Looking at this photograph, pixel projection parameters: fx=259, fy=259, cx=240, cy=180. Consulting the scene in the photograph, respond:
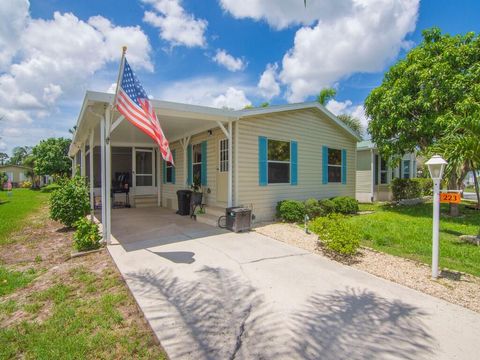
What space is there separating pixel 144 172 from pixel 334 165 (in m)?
8.59

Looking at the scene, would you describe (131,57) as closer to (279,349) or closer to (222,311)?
(222,311)

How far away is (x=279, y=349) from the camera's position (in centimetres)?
229

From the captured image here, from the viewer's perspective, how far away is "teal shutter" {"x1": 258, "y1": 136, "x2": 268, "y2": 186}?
784 cm

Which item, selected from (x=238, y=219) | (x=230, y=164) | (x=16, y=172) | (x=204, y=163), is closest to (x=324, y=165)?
(x=230, y=164)

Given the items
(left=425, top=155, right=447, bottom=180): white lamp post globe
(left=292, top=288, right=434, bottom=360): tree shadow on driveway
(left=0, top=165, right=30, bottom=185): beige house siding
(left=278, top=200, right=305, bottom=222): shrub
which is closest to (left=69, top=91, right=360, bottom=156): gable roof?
(left=278, top=200, right=305, bottom=222): shrub

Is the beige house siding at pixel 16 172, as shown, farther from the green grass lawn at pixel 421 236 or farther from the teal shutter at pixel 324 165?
the green grass lawn at pixel 421 236

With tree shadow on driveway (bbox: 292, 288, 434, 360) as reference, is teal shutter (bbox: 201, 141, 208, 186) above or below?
above

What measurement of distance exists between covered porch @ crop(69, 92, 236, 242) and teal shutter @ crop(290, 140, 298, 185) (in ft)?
7.50

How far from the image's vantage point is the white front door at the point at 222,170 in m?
7.89

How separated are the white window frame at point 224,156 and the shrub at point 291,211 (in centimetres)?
208

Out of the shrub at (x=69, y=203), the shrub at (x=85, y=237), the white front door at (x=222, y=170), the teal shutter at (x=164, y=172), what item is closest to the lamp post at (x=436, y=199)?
the white front door at (x=222, y=170)

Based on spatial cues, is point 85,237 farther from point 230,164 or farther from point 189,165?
point 189,165

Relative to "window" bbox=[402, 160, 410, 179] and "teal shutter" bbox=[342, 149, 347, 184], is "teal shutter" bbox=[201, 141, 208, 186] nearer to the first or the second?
"teal shutter" bbox=[342, 149, 347, 184]

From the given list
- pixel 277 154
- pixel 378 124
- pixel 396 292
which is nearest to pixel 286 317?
pixel 396 292
